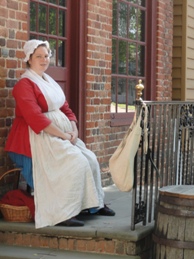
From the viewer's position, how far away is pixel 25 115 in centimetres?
635

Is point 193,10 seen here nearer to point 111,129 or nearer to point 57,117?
point 111,129

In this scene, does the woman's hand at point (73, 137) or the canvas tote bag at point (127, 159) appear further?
Result: the woman's hand at point (73, 137)

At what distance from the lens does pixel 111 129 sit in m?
8.94

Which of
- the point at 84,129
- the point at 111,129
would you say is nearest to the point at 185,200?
the point at 84,129

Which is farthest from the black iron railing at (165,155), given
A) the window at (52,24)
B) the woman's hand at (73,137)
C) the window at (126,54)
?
the window at (126,54)

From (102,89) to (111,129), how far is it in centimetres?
54

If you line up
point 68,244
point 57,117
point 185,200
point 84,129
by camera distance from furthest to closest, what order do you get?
point 84,129, point 57,117, point 68,244, point 185,200

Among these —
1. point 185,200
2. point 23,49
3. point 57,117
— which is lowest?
point 185,200

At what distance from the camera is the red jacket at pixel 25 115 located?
634 centimetres

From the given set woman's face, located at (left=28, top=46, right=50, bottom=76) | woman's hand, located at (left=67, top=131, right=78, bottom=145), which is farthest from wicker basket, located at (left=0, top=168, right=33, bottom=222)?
woman's face, located at (left=28, top=46, right=50, bottom=76)

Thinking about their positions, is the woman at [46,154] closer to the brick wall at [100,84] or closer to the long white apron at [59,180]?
the long white apron at [59,180]

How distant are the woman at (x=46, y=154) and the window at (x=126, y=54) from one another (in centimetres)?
→ 244

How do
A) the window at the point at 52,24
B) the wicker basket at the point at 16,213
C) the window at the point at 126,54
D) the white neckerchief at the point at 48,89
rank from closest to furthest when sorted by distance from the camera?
Answer: the wicker basket at the point at 16,213 < the white neckerchief at the point at 48,89 < the window at the point at 52,24 < the window at the point at 126,54

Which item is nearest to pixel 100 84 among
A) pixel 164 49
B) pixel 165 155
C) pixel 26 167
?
pixel 165 155
